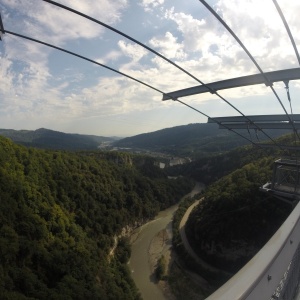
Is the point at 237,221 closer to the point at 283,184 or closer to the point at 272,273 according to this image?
the point at 283,184

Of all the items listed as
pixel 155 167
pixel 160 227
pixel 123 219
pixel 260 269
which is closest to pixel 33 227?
pixel 123 219

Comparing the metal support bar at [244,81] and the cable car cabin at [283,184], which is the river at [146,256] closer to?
the cable car cabin at [283,184]

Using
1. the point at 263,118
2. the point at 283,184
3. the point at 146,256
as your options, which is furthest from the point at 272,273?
the point at 146,256

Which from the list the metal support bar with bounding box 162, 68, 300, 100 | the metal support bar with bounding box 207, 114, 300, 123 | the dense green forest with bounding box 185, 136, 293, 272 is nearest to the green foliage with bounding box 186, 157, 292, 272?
the dense green forest with bounding box 185, 136, 293, 272

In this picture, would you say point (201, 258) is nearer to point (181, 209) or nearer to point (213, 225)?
point (213, 225)

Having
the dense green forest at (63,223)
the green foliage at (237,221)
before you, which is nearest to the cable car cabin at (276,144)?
the green foliage at (237,221)

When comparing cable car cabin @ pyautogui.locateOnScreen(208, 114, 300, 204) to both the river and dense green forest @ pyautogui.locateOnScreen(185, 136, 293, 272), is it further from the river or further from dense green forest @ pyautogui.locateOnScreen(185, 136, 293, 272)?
the river
